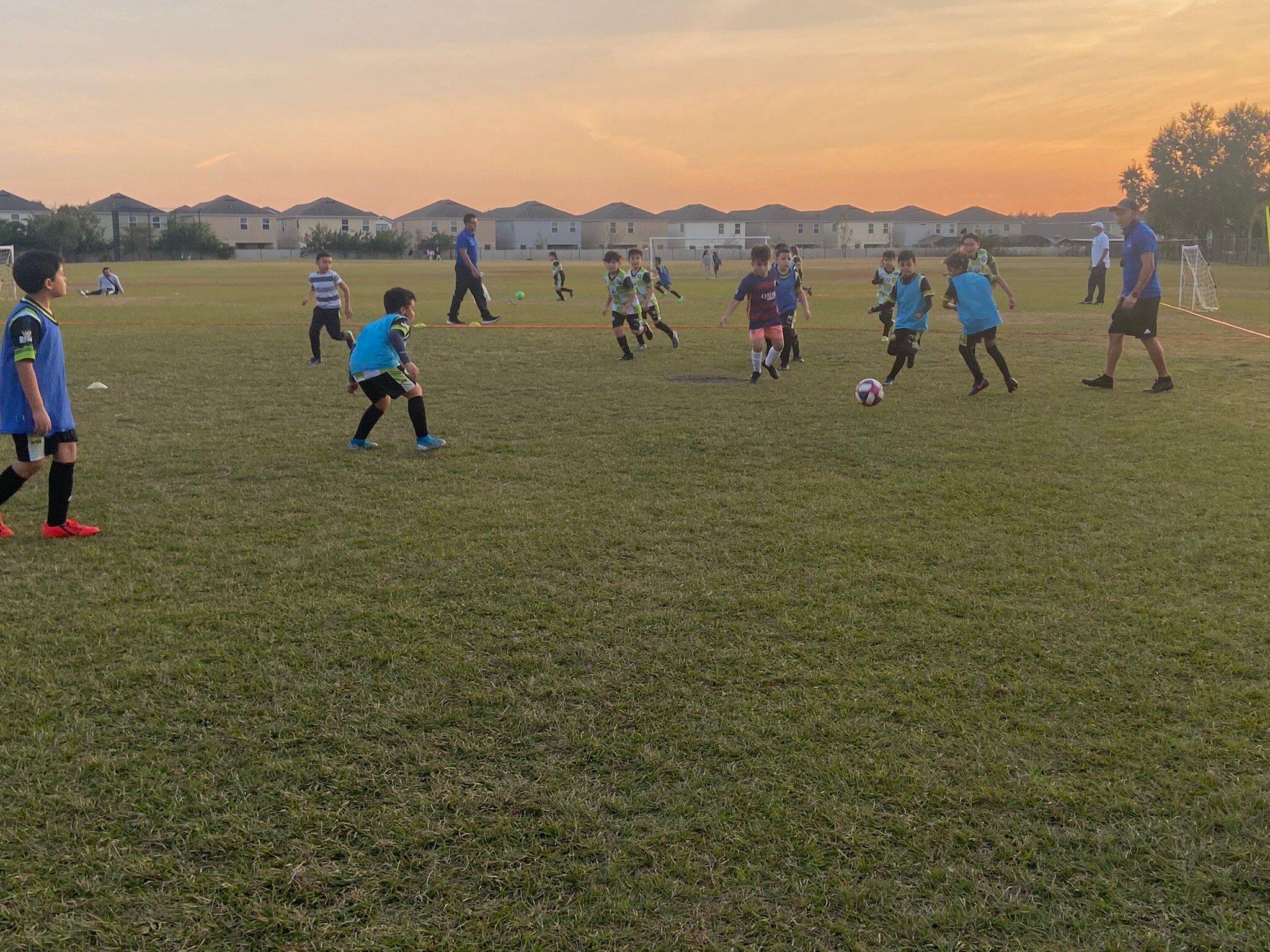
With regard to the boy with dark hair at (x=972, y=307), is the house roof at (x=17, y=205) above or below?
above

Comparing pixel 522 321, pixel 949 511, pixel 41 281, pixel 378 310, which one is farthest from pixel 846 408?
pixel 378 310

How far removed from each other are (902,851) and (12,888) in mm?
2701

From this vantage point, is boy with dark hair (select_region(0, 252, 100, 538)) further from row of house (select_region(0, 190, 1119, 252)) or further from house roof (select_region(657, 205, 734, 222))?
house roof (select_region(657, 205, 734, 222))

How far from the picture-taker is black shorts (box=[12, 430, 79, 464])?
19.8 feet

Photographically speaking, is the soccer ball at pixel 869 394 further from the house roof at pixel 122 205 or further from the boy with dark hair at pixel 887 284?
the house roof at pixel 122 205

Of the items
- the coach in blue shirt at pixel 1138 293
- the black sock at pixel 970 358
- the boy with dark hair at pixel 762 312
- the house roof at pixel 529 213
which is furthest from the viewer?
the house roof at pixel 529 213

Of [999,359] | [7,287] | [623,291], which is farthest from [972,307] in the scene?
[7,287]

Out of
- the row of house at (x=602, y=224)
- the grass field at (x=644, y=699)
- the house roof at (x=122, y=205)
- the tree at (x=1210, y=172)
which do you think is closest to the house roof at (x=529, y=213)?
the row of house at (x=602, y=224)

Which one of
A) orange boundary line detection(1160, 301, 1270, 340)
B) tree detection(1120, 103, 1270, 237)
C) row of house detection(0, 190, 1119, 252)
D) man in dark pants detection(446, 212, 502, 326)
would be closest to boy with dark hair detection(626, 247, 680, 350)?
man in dark pants detection(446, 212, 502, 326)

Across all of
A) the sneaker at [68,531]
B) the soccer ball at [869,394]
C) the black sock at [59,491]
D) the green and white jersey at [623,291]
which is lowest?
the sneaker at [68,531]

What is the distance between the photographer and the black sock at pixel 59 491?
613cm

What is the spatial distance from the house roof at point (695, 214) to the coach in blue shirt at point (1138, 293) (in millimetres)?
145456

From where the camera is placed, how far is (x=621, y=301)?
15695mm

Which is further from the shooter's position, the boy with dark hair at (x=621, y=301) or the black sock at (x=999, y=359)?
the boy with dark hair at (x=621, y=301)
